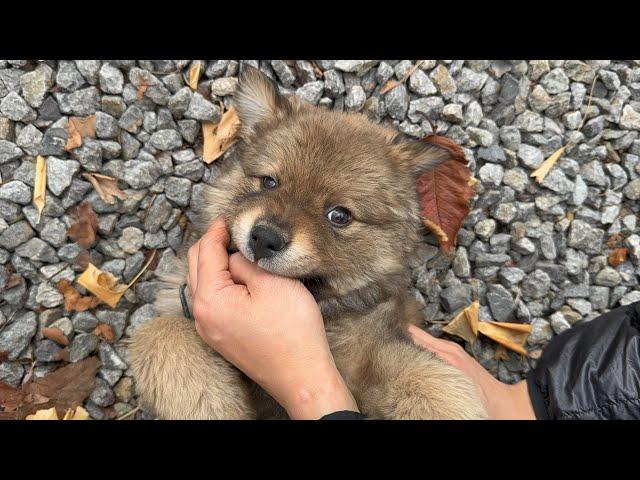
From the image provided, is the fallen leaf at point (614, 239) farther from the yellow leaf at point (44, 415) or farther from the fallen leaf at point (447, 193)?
the yellow leaf at point (44, 415)

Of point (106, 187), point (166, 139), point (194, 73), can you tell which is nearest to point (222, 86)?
point (194, 73)

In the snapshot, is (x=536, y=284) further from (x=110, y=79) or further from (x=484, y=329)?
(x=110, y=79)

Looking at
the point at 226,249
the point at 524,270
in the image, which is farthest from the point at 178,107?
the point at 524,270

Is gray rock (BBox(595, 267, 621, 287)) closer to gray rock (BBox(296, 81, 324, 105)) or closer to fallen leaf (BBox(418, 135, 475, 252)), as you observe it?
fallen leaf (BBox(418, 135, 475, 252))

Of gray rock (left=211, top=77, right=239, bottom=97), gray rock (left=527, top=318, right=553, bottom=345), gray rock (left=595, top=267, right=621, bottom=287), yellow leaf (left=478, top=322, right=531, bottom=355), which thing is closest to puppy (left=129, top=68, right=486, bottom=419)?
gray rock (left=211, top=77, right=239, bottom=97)

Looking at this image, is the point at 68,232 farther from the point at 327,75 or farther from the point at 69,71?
the point at 327,75

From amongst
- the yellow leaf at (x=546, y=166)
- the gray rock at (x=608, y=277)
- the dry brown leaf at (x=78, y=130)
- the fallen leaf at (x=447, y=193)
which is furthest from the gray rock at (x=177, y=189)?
the gray rock at (x=608, y=277)
